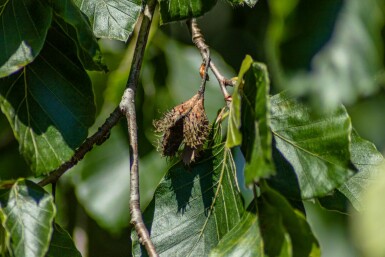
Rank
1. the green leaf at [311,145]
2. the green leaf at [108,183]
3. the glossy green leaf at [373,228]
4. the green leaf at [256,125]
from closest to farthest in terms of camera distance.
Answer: the glossy green leaf at [373,228] → the green leaf at [256,125] → the green leaf at [311,145] → the green leaf at [108,183]

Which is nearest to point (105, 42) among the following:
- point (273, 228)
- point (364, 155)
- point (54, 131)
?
point (54, 131)

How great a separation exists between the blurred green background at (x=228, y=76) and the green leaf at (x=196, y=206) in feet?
0.53

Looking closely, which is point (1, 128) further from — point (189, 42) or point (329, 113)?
point (329, 113)

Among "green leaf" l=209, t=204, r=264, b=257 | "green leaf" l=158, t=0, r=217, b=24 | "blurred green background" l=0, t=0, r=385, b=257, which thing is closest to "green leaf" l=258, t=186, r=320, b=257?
"green leaf" l=209, t=204, r=264, b=257

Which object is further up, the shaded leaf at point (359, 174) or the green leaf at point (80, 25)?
the green leaf at point (80, 25)

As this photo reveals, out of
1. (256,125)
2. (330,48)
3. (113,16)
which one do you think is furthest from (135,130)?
(330,48)

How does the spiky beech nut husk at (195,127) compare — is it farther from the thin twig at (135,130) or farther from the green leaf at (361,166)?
the green leaf at (361,166)

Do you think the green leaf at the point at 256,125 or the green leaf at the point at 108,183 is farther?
the green leaf at the point at 108,183

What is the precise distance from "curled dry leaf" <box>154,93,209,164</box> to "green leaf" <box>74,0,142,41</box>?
132 millimetres

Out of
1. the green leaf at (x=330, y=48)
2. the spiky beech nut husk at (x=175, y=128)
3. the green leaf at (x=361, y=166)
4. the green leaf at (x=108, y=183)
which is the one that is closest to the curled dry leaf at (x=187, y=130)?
the spiky beech nut husk at (x=175, y=128)

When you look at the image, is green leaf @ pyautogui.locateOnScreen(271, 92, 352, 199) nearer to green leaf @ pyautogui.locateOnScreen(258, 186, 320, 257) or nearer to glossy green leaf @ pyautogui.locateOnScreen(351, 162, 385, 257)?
green leaf @ pyautogui.locateOnScreen(258, 186, 320, 257)

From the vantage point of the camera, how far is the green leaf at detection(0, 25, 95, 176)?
117 centimetres

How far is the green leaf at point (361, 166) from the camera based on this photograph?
119cm

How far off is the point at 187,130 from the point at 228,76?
629 millimetres
